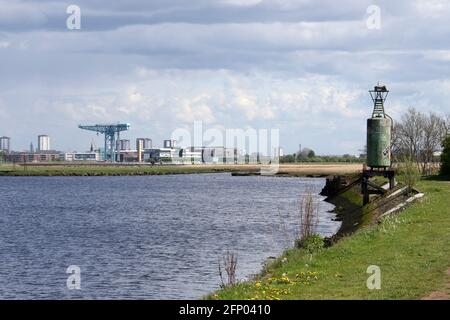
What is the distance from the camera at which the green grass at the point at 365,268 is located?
17203mm

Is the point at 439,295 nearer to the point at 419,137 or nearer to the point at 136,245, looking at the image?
the point at 136,245

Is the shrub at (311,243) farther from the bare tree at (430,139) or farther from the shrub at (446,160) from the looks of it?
the bare tree at (430,139)

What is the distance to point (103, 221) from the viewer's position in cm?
5709

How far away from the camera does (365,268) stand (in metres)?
20.6

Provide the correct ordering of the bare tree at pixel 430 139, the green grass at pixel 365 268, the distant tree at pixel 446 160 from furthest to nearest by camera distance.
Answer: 1. the bare tree at pixel 430 139
2. the distant tree at pixel 446 160
3. the green grass at pixel 365 268

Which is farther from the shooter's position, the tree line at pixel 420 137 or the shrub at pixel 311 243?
the tree line at pixel 420 137

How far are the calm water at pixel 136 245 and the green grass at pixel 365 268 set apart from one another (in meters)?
4.68

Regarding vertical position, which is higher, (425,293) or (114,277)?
(425,293)

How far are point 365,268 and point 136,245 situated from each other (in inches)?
860

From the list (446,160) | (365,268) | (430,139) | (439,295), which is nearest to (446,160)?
(446,160)

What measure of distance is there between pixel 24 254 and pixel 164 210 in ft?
103

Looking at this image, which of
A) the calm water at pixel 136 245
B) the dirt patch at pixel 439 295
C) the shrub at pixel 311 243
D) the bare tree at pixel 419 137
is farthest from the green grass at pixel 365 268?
the bare tree at pixel 419 137
